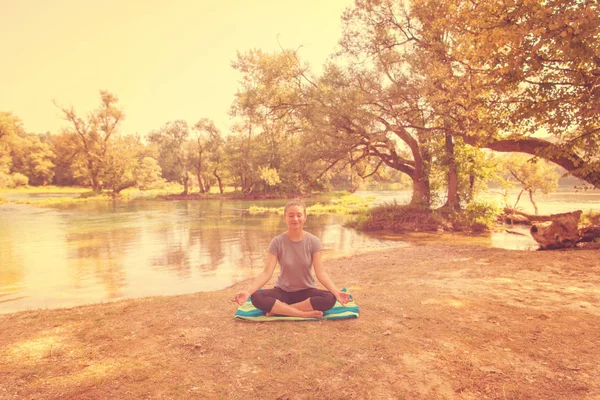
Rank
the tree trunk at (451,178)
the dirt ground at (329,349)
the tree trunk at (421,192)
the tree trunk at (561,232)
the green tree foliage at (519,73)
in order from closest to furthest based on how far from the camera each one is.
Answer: the dirt ground at (329,349)
the green tree foliage at (519,73)
the tree trunk at (561,232)
the tree trunk at (451,178)
the tree trunk at (421,192)

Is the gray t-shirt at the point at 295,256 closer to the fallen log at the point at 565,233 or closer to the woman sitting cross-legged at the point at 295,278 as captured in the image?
the woman sitting cross-legged at the point at 295,278

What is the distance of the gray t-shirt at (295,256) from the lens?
5.06 metres

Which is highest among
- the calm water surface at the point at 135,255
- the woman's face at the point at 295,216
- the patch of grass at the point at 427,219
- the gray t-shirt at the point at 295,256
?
the woman's face at the point at 295,216

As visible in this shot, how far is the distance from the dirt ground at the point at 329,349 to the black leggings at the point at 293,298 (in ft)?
0.79

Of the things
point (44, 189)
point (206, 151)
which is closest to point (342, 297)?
point (206, 151)

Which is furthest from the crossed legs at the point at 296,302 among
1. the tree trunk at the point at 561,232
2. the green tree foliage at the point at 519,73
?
the tree trunk at the point at 561,232

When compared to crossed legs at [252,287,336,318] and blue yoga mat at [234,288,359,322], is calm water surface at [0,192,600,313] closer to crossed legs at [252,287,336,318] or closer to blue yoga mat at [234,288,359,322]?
blue yoga mat at [234,288,359,322]

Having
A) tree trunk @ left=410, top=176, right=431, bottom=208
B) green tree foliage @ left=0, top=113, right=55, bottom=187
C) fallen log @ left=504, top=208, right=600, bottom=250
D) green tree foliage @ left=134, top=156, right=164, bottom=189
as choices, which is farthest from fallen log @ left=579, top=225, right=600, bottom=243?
green tree foliage @ left=0, top=113, right=55, bottom=187

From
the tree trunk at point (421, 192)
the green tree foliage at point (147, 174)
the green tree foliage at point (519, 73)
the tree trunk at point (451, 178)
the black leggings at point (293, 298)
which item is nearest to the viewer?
the black leggings at point (293, 298)

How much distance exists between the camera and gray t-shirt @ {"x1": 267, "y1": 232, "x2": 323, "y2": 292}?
5062 millimetres

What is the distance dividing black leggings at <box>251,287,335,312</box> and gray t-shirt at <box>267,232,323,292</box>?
0.28 feet

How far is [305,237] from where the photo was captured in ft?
16.8

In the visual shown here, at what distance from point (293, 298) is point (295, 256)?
0.61 m

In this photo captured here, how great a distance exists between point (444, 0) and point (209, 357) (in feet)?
48.8
